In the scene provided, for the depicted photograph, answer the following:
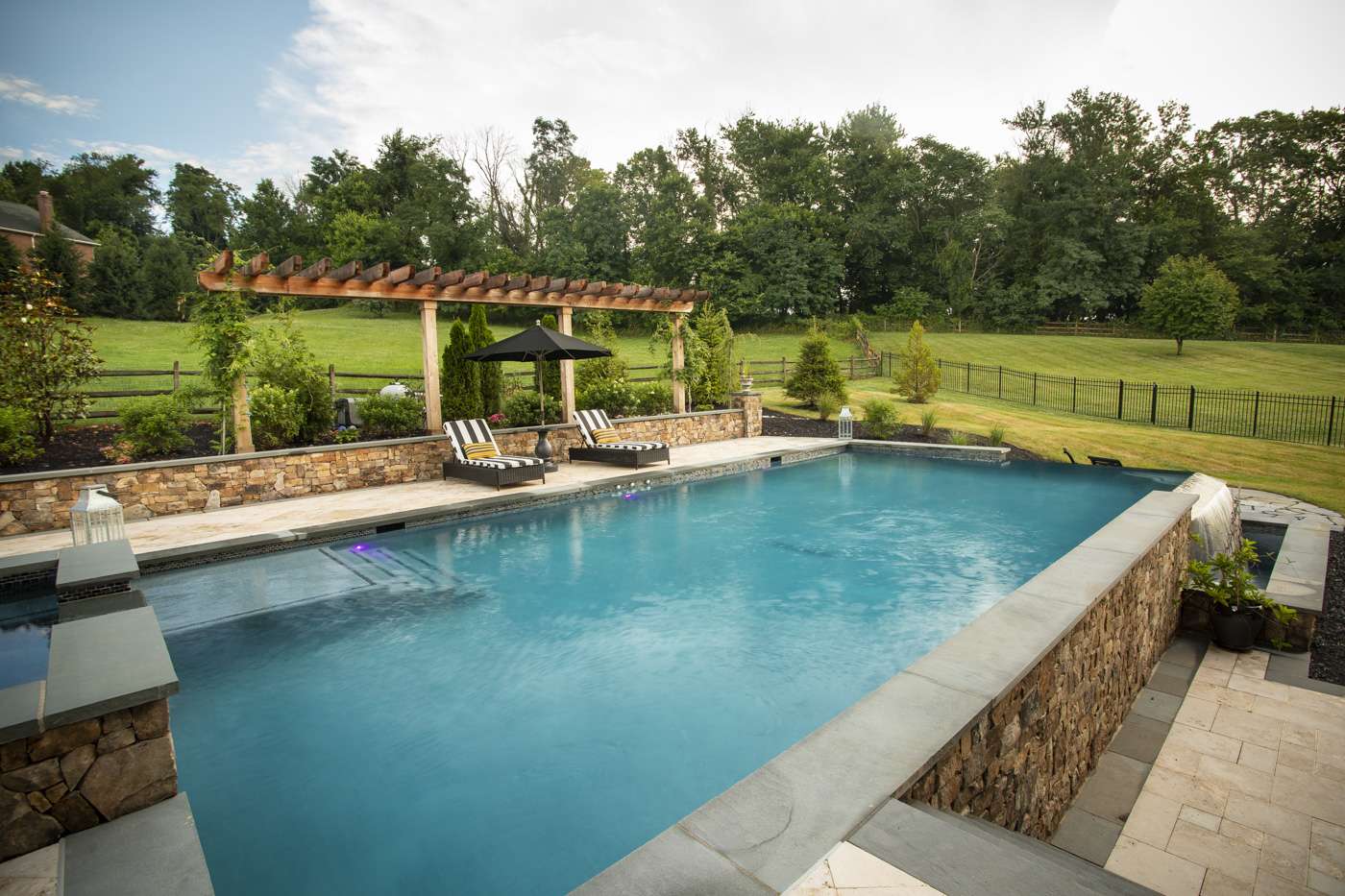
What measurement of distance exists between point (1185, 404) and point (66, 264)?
35.9 meters

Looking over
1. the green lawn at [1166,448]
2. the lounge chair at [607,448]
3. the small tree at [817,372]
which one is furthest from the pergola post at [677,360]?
the green lawn at [1166,448]

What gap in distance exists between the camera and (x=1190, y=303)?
23234mm

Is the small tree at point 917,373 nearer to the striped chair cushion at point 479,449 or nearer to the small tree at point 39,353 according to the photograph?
the striped chair cushion at point 479,449

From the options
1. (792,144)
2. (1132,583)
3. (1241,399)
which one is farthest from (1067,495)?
(792,144)

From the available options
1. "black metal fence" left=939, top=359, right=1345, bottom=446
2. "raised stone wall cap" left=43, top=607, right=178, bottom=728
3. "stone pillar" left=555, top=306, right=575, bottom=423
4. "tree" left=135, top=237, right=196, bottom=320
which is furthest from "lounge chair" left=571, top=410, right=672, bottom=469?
"tree" left=135, top=237, right=196, bottom=320

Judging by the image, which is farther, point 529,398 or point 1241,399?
point 1241,399

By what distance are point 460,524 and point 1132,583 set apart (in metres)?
6.62

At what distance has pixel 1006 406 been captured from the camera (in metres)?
17.8

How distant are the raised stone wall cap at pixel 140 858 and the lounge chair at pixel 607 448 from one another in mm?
8358

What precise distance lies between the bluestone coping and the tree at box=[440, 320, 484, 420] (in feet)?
32.5

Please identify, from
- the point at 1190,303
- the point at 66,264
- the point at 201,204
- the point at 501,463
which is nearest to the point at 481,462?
the point at 501,463

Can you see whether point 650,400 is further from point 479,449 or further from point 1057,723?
point 1057,723

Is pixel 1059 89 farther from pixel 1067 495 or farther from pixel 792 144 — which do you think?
pixel 1067 495

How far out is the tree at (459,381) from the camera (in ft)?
37.6
